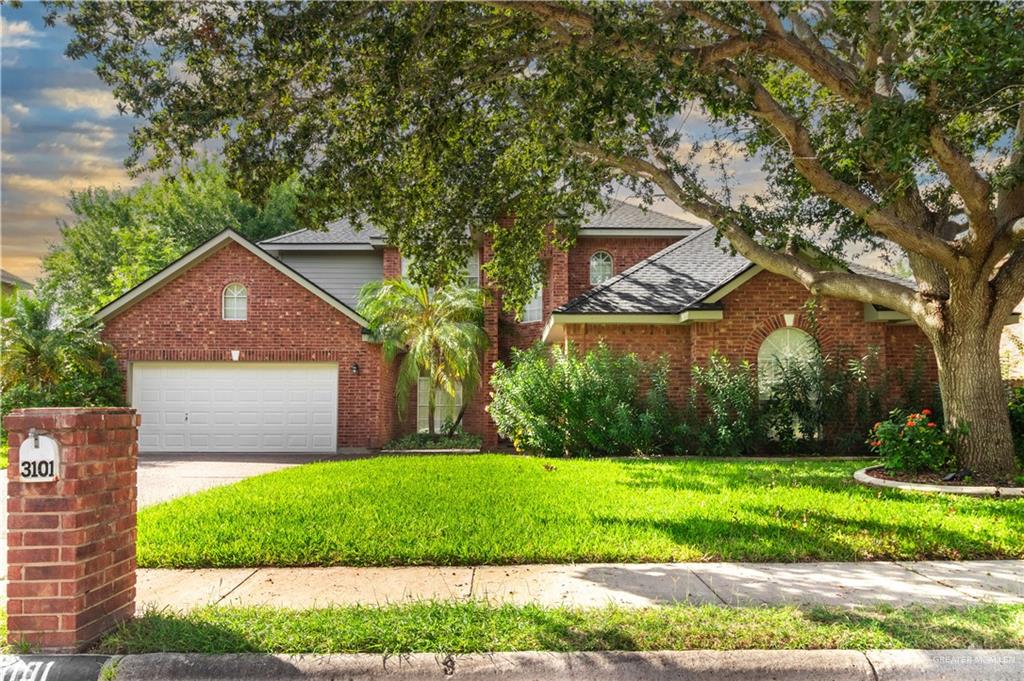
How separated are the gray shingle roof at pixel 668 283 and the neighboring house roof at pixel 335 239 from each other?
745 centimetres

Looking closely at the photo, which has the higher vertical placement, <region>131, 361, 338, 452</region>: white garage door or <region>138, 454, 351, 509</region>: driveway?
<region>131, 361, 338, 452</region>: white garage door

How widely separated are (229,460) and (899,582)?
13677 millimetres

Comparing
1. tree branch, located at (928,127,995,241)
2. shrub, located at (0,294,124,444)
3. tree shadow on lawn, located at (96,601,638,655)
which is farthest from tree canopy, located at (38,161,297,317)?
tree shadow on lawn, located at (96,601,638,655)

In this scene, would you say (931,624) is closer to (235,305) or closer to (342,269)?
(235,305)

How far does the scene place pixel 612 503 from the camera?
8305mm

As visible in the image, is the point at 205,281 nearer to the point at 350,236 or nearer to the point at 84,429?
the point at 350,236

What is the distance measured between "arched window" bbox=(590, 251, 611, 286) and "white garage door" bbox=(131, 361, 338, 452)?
779 centimetres

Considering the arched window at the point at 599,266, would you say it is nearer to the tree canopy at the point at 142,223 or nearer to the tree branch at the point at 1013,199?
the tree branch at the point at 1013,199

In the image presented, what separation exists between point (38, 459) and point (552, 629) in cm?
298

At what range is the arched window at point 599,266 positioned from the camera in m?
21.2

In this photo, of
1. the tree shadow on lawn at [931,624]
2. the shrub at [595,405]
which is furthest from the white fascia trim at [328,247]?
the tree shadow on lawn at [931,624]

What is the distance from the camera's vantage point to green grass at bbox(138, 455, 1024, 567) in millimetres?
6172

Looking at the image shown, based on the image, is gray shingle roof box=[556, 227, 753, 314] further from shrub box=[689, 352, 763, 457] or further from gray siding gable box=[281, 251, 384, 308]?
gray siding gable box=[281, 251, 384, 308]

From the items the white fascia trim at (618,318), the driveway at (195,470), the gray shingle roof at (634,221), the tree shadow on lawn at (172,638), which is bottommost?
the driveway at (195,470)
